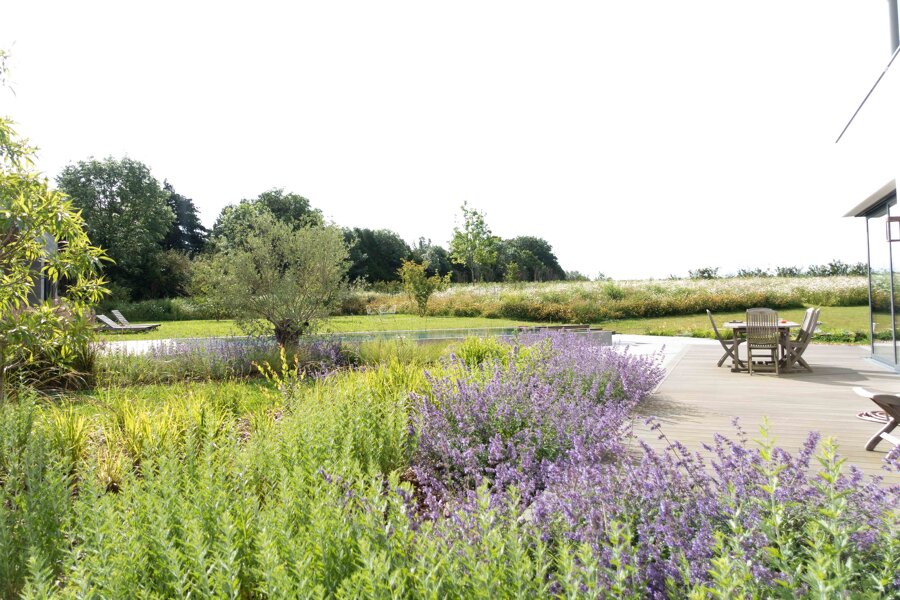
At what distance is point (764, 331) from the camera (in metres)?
8.48

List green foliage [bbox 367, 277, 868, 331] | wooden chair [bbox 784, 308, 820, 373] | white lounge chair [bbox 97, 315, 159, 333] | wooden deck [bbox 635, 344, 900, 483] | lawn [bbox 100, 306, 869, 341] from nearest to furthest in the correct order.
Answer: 1. wooden deck [bbox 635, 344, 900, 483]
2. wooden chair [bbox 784, 308, 820, 373]
3. lawn [bbox 100, 306, 869, 341]
4. white lounge chair [bbox 97, 315, 159, 333]
5. green foliage [bbox 367, 277, 868, 331]

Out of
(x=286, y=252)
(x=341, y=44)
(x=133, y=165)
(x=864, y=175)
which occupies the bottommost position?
(x=286, y=252)

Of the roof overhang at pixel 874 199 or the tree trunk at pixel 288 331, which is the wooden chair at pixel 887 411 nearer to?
the roof overhang at pixel 874 199

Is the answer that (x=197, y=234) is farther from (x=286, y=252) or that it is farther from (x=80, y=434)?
(x=80, y=434)

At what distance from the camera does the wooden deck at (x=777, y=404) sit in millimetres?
4660

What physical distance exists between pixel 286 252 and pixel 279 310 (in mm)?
1139

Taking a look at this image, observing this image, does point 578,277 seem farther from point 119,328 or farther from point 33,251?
point 33,251

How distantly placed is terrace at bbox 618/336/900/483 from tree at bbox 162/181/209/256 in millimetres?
39609

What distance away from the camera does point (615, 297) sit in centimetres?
2453

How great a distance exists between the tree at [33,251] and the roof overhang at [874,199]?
10.0m

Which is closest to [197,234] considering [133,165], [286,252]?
[133,165]

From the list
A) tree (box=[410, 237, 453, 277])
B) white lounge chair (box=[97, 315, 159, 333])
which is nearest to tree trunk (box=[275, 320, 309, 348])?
white lounge chair (box=[97, 315, 159, 333])

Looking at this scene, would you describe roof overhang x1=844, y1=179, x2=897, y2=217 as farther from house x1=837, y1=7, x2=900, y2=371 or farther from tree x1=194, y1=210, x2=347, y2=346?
tree x1=194, y1=210, x2=347, y2=346

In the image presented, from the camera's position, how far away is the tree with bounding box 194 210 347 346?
10.5m
